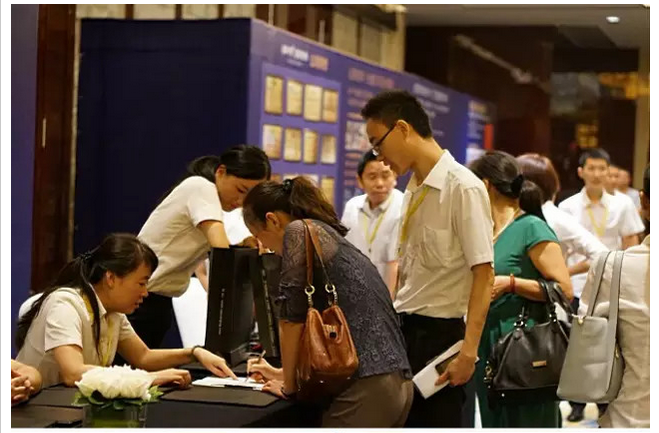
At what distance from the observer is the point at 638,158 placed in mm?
12148

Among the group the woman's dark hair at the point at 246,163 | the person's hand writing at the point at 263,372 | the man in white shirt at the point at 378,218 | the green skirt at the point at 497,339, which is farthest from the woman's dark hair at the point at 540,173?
the person's hand writing at the point at 263,372

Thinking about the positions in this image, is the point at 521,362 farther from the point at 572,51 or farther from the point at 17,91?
the point at 572,51

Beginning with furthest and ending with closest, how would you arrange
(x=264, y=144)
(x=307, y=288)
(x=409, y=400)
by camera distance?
(x=264, y=144), (x=409, y=400), (x=307, y=288)

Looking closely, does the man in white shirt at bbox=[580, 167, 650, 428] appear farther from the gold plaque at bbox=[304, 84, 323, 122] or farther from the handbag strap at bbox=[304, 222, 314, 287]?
the gold plaque at bbox=[304, 84, 323, 122]

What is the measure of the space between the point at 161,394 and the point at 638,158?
1007 centimetres

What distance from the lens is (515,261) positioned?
3.89 metres

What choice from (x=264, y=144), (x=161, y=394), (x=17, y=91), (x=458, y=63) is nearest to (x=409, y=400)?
(x=161, y=394)

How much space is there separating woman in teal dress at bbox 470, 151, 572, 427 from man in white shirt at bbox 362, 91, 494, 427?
517mm

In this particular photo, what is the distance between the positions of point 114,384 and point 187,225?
5.73ft

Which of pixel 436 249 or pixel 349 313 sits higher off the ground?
pixel 436 249

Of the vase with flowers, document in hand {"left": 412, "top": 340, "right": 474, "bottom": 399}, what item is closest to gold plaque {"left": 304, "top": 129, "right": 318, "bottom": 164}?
document in hand {"left": 412, "top": 340, "right": 474, "bottom": 399}

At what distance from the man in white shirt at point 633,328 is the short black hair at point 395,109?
27.6 inches

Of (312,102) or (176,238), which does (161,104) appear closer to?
(312,102)

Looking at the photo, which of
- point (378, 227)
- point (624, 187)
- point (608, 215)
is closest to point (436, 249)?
point (378, 227)
